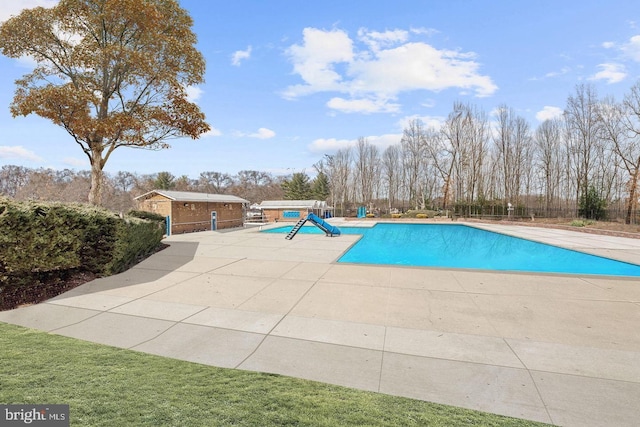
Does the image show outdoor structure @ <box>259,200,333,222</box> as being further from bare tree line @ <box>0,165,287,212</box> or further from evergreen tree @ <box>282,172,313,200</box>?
bare tree line @ <box>0,165,287,212</box>

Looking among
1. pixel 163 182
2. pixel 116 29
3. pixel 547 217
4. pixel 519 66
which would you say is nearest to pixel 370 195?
pixel 547 217

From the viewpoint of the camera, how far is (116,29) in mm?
9906

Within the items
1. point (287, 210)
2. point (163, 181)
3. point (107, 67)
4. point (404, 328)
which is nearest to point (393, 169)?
point (287, 210)

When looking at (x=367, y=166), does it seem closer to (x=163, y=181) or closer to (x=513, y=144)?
(x=513, y=144)

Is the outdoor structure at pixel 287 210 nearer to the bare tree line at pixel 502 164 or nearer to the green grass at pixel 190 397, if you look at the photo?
the bare tree line at pixel 502 164

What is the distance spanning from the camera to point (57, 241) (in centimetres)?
629

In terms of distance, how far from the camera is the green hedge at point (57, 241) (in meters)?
5.57

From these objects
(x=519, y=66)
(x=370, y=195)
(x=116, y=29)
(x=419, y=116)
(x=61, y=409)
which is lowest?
(x=61, y=409)

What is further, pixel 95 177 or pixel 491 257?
pixel 491 257

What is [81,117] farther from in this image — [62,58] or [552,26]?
[552,26]

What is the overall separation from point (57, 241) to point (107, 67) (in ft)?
22.4

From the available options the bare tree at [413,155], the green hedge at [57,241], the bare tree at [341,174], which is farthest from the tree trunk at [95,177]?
the bare tree at [341,174]

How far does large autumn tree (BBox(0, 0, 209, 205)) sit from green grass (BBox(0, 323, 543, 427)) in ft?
29.3

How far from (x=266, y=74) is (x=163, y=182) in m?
32.6
